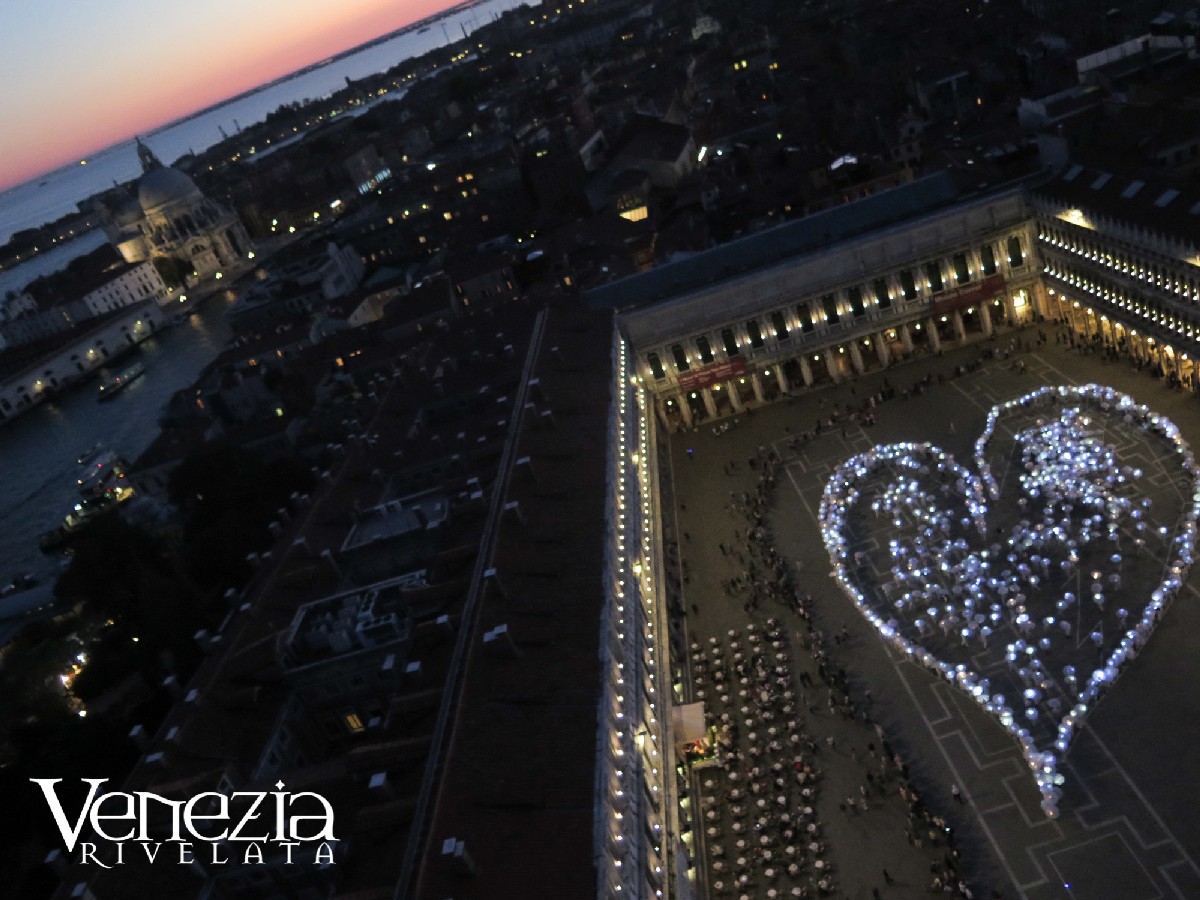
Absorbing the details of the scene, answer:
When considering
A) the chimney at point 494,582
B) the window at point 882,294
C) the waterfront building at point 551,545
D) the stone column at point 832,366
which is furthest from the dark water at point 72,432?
the window at point 882,294

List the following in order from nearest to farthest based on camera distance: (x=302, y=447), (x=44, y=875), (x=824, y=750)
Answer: (x=824, y=750) < (x=44, y=875) < (x=302, y=447)

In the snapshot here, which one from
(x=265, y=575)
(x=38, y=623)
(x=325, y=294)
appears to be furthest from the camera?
(x=325, y=294)

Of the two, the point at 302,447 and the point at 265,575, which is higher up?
the point at 265,575

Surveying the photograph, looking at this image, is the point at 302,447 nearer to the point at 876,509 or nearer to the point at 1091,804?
the point at 876,509

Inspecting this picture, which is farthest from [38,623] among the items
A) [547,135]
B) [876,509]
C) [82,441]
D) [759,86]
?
[759,86]

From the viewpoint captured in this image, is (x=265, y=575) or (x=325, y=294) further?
(x=325, y=294)

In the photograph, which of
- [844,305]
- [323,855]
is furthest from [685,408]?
[323,855]
